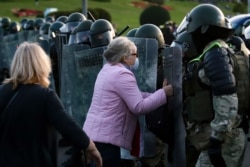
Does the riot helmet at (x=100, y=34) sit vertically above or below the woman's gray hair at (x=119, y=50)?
A: below

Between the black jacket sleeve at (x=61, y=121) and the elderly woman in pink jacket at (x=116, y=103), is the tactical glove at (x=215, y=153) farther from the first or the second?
the black jacket sleeve at (x=61, y=121)

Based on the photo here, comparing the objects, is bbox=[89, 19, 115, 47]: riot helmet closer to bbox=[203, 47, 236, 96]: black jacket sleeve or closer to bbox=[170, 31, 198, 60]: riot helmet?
bbox=[170, 31, 198, 60]: riot helmet

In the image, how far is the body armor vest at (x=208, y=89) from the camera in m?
4.49

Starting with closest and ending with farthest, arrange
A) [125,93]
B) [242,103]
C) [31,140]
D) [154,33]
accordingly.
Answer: [31,140] < [242,103] < [125,93] < [154,33]

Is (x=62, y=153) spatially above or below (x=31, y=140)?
below

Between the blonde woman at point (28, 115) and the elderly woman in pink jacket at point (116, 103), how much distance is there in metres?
0.90

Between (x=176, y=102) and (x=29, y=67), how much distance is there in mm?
1488

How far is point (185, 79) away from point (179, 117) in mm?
629

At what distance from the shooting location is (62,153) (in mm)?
9016

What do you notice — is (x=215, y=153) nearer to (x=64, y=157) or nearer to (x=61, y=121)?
(x=61, y=121)

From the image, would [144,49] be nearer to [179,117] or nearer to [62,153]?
[179,117]

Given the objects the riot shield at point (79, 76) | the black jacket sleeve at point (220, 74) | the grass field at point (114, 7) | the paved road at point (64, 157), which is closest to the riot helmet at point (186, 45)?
the riot shield at point (79, 76)

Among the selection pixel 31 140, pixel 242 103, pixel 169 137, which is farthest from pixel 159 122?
pixel 31 140

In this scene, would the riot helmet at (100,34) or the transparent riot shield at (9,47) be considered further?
the transparent riot shield at (9,47)
